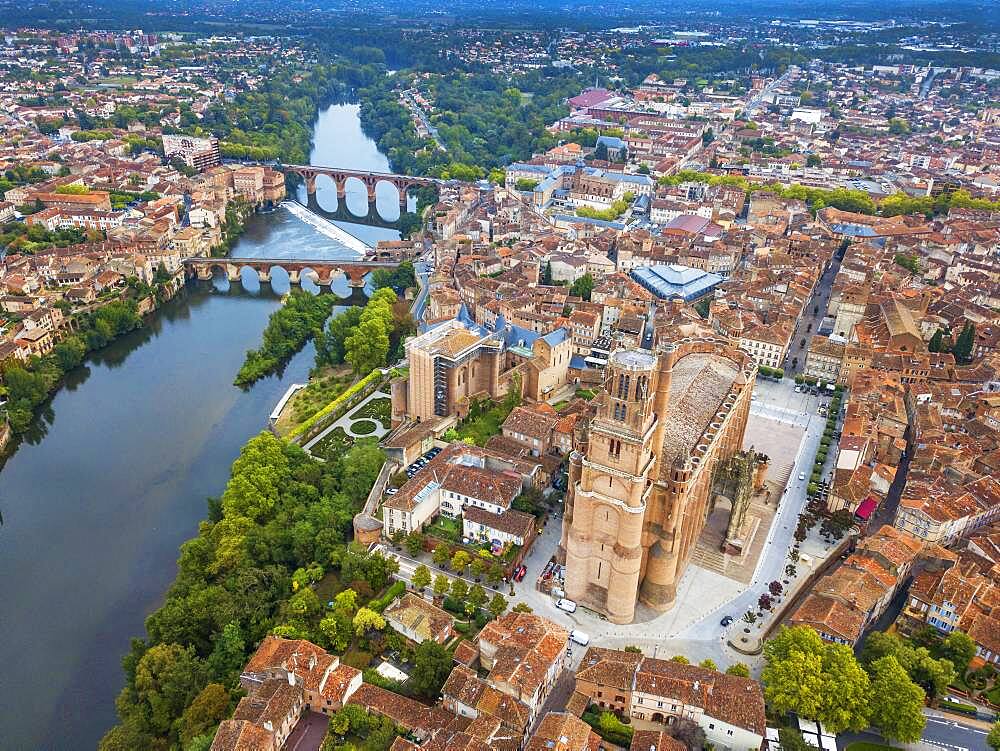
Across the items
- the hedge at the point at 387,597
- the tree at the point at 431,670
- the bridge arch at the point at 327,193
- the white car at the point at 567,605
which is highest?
the tree at the point at 431,670

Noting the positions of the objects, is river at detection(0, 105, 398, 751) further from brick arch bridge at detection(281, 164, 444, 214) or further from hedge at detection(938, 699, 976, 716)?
brick arch bridge at detection(281, 164, 444, 214)

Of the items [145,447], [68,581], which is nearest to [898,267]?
[145,447]

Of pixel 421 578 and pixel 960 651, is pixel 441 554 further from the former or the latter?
pixel 960 651

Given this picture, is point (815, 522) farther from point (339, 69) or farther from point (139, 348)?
point (339, 69)

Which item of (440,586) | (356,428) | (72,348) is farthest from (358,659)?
(72,348)

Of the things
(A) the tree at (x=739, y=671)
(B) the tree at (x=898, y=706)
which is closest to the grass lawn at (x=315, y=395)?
(A) the tree at (x=739, y=671)

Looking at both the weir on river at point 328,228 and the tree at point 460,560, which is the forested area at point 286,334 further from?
the tree at point 460,560
